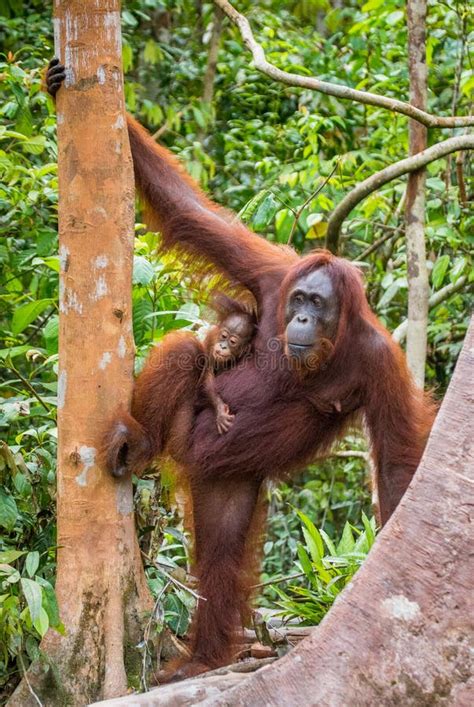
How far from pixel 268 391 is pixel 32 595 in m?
1.30

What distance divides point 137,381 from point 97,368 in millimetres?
499

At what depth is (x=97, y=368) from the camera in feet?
10.3

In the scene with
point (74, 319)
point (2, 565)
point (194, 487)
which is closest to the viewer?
point (2, 565)

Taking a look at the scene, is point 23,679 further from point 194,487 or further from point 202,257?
point 202,257

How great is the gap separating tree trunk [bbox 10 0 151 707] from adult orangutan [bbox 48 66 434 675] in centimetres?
41

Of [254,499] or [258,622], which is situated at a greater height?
[254,499]

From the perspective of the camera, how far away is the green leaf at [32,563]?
3010 mm

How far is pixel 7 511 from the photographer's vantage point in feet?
10.4

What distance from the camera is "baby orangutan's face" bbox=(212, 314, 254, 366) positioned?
3.83 metres

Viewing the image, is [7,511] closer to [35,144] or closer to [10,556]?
[10,556]

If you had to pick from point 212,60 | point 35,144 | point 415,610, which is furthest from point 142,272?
point 212,60

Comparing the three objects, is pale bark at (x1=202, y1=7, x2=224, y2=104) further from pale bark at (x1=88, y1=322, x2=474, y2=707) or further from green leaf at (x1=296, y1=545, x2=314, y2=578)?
pale bark at (x1=88, y1=322, x2=474, y2=707)

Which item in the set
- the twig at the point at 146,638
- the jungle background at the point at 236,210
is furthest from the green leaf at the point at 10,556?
the twig at the point at 146,638

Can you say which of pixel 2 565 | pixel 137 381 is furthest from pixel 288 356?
pixel 2 565
